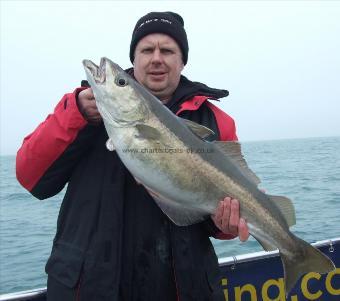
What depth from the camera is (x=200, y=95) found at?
348 cm

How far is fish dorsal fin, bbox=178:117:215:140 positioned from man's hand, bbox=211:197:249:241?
553 millimetres

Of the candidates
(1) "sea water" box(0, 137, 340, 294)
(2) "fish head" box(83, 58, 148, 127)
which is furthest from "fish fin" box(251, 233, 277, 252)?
(1) "sea water" box(0, 137, 340, 294)

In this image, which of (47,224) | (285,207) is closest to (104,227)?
(285,207)

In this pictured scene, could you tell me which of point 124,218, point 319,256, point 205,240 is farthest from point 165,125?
point 319,256

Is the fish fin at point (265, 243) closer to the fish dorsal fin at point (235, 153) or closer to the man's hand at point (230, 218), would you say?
the man's hand at point (230, 218)

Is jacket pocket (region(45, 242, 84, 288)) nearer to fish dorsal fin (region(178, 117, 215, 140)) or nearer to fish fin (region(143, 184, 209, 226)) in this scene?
fish fin (region(143, 184, 209, 226))

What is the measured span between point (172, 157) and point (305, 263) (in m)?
1.61

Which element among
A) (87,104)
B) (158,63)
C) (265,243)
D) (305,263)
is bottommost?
(305,263)

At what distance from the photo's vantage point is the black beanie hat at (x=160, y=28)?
3.59 meters

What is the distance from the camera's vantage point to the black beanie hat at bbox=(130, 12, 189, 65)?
11.8 feet

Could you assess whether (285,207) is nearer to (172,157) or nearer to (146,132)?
(172,157)

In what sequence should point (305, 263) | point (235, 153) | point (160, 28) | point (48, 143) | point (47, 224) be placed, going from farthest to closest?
point (47, 224) → point (160, 28) → point (305, 263) → point (235, 153) → point (48, 143)

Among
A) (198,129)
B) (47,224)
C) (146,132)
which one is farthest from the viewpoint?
(47,224)

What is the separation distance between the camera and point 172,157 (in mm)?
3002
